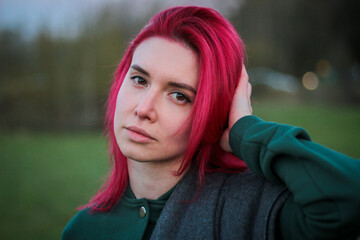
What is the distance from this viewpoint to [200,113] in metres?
1.45

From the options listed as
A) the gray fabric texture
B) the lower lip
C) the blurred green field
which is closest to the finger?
the gray fabric texture

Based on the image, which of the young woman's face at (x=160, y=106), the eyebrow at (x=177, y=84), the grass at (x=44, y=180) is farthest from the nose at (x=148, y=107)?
the grass at (x=44, y=180)

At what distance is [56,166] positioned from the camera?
27.9 feet

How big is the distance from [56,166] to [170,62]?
8120 millimetres

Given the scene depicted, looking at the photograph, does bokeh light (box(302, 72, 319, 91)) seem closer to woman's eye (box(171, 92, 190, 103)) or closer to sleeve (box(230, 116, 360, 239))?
woman's eye (box(171, 92, 190, 103))

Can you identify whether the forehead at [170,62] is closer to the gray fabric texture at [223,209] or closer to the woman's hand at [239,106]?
the woman's hand at [239,106]

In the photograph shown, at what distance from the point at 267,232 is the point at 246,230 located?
0.40ft

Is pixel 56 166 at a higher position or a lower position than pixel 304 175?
lower

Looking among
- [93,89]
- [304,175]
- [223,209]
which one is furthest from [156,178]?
[93,89]

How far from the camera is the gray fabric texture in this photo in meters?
1.24

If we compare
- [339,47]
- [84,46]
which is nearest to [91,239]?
[84,46]

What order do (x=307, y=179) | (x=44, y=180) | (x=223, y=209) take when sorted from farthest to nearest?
(x=44, y=180) → (x=223, y=209) → (x=307, y=179)

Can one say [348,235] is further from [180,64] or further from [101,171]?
[101,171]

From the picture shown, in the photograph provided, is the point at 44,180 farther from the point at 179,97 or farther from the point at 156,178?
the point at 179,97
